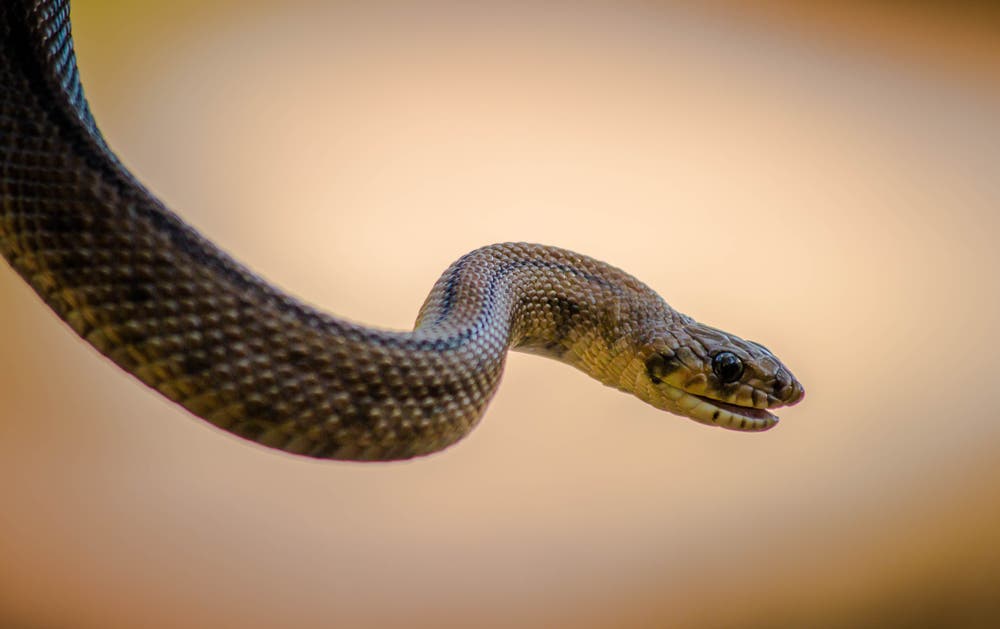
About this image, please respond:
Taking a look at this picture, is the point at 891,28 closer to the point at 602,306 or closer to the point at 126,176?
the point at 602,306

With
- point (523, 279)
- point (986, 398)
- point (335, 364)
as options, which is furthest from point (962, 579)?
point (335, 364)

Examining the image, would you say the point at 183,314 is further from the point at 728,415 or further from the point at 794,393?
the point at 794,393

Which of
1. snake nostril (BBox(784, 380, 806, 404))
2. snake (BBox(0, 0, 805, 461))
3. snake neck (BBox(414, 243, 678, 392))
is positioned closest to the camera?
snake (BBox(0, 0, 805, 461))

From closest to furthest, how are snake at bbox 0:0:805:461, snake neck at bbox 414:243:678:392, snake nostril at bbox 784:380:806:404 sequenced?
1. snake at bbox 0:0:805:461
2. snake neck at bbox 414:243:678:392
3. snake nostril at bbox 784:380:806:404

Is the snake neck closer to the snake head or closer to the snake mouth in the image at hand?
the snake head

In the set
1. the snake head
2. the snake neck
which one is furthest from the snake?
→ the snake head

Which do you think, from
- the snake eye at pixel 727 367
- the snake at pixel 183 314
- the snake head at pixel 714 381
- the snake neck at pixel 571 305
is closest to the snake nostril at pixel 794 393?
the snake head at pixel 714 381

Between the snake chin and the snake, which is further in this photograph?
the snake chin

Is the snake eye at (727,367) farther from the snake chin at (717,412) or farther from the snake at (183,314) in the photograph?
the snake at (183,314)
